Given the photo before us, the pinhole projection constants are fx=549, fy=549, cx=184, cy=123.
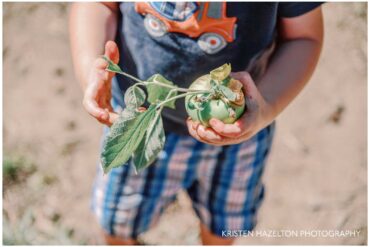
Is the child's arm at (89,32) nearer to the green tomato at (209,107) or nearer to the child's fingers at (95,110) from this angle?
the child's fingers at (95,110)

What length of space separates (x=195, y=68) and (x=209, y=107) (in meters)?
0.23

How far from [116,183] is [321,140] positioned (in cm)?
83

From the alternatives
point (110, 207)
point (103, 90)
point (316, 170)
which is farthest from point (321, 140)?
point (103, 90)

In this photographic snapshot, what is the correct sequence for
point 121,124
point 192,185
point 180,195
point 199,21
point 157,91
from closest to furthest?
1. point 121,124
2. point 157,91
3. point 199,21
4. point 192,185
5. point 180,195

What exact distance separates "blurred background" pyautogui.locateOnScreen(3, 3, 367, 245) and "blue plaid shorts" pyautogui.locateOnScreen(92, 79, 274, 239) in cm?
28

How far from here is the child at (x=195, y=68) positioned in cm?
A: 91

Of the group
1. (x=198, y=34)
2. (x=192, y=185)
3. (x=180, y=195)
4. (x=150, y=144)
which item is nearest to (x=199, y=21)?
(x=198, y=34)

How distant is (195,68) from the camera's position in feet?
3.31

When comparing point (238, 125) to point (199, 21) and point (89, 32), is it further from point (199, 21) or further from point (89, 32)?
point (89, 32)

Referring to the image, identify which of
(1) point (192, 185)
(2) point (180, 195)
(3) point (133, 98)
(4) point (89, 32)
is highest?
(3) point (133, 98)

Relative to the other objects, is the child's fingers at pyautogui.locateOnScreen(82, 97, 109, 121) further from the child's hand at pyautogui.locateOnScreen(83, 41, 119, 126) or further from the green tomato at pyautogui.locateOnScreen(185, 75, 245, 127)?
the green tomato at pyautogui.locateOnScreen(185, 75, 245, 127)

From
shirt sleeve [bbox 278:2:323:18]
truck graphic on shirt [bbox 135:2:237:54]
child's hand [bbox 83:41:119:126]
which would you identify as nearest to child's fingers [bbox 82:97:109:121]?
child's hand [bbox 83:41:119:126]

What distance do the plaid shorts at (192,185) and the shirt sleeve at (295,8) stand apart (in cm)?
29

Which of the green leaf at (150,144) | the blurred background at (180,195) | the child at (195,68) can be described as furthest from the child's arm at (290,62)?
the blurred background at (180,195)
